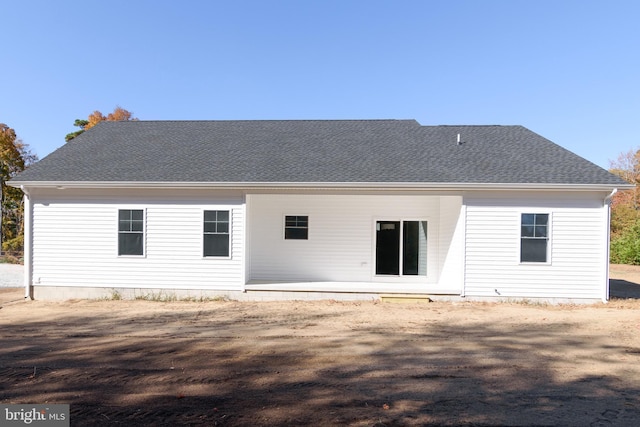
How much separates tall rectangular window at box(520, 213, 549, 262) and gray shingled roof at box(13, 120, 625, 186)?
1.04m

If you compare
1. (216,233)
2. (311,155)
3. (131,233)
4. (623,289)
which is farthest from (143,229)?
(623,289)

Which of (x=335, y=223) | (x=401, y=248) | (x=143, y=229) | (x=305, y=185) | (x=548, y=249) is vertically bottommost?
(x=401, y=248)

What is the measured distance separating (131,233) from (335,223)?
6.20 meters

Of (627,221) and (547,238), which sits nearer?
(547,238)

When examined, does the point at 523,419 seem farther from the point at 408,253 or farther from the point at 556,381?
the point at 408,253

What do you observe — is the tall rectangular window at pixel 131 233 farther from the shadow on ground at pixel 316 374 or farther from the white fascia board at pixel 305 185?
the shadow on ground at pixel 316 374

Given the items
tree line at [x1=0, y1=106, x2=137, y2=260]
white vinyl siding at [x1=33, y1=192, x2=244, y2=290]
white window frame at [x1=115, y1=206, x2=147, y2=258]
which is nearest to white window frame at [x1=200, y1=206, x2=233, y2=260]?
white vinyl siding at [x1=33, y1=192, x2=244, y2=290]

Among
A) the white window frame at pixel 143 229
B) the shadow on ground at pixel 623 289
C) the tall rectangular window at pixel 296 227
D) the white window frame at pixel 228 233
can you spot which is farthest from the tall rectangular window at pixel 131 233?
the shadow on ground at pixel 623 289

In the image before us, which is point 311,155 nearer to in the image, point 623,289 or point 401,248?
point 401,248

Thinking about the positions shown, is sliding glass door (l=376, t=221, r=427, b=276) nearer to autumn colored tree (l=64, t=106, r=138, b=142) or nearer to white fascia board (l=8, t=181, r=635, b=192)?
white fascia board (l=8, t=181, r=635, b=192)

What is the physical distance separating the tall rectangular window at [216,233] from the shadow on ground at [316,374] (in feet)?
9.53

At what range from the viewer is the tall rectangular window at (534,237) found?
994 centimetres

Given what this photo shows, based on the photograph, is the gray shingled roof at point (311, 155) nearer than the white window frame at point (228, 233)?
Yes

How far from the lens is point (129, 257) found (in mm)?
10484
